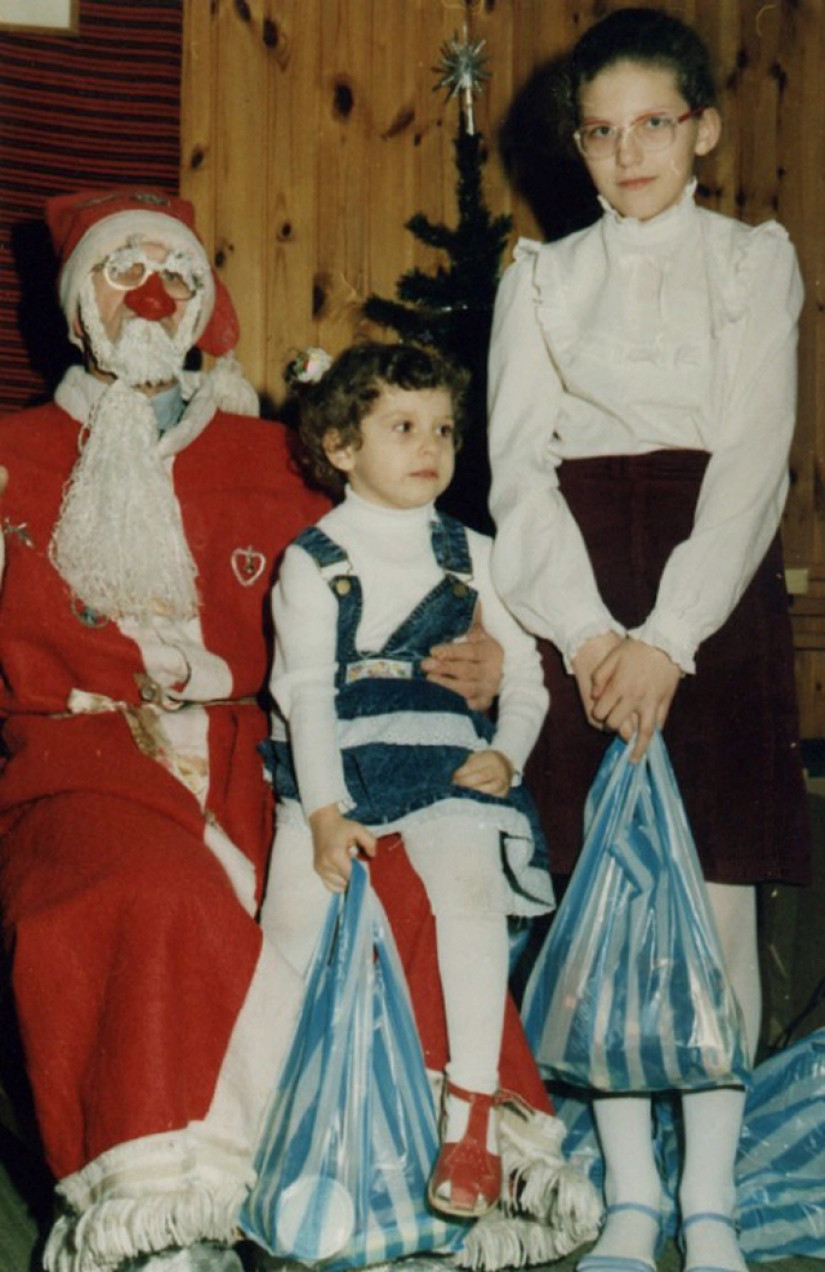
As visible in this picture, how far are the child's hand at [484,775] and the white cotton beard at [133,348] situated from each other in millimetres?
885

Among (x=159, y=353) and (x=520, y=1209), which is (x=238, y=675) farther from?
(x=520, y=1209)

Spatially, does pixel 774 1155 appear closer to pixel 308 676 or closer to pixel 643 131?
pixel 308 676

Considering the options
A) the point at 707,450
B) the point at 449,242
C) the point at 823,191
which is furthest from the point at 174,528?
the point at 823,191

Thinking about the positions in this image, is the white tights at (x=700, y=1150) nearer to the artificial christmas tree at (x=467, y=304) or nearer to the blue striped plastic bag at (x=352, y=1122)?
the blue striped plastic bag at (x=352, y=1122)

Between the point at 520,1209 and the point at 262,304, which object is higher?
the point at 262,304

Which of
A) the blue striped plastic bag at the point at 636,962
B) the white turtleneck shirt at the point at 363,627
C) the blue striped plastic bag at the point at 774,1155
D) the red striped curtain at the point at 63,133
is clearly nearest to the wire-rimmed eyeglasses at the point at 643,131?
the white turtleneck shirt at the point at 363,627

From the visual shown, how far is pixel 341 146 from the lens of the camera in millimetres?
4297

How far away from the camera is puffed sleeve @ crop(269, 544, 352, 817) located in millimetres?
2082

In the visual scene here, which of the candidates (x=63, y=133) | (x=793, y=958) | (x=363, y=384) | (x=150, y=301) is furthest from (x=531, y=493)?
(x=63, y=133)

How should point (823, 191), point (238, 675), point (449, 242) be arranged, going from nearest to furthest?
point (238, 675)
point (449, 242)
point (823, 191)

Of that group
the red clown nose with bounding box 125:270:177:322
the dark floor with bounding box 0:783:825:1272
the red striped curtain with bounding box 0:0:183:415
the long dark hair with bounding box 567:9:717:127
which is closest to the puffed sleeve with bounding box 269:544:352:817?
the red clown nose with bounding box 125:270:177:322

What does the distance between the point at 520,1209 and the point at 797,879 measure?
0.61 meters

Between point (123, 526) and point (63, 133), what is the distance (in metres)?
1.75

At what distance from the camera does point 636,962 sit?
84.7 inches
